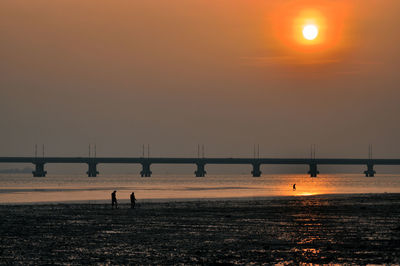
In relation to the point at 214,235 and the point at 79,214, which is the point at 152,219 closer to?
the point at 79,214

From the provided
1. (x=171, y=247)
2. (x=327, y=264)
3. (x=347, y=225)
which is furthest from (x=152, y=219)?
(x=327, y=264)

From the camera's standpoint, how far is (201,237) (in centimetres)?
3797

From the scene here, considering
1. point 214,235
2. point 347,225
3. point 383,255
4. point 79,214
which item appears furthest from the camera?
point 79,214

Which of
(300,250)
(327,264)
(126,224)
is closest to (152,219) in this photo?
(126,224)

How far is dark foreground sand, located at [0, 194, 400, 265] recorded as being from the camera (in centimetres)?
2998

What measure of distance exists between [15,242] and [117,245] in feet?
16.4

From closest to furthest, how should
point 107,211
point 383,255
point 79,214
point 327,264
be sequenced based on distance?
point 327,264 < point 383,255 < point 79,214 < point 107,211

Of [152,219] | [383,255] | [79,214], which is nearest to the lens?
[383,255]

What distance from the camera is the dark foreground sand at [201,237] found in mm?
29984

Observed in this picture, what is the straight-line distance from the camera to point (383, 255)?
30.0m

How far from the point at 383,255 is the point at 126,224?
20.3 m

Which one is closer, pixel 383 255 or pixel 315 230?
pixel 383 255

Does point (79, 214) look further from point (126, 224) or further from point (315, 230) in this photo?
point (315, 230)

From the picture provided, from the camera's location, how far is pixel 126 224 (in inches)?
1833
